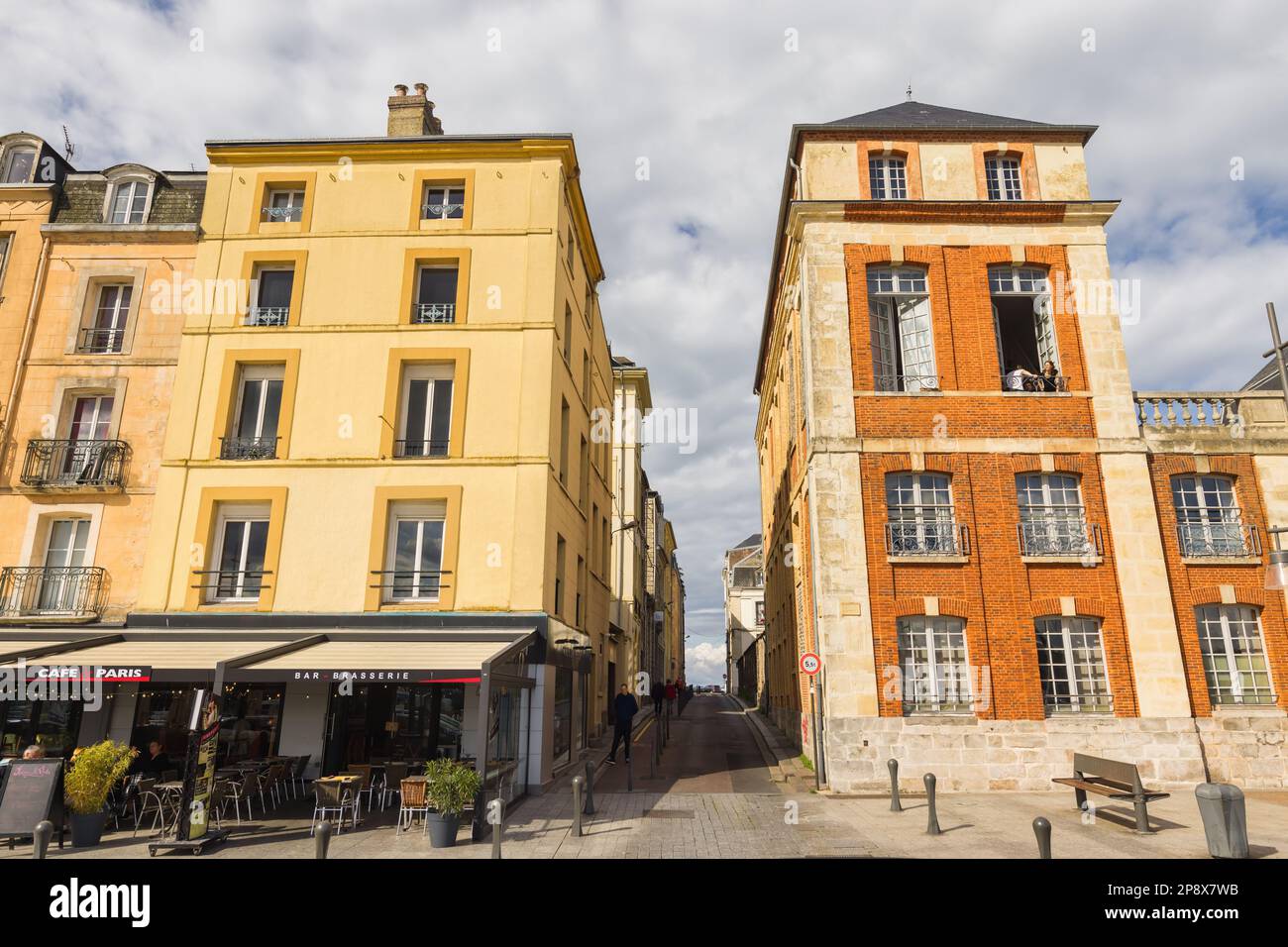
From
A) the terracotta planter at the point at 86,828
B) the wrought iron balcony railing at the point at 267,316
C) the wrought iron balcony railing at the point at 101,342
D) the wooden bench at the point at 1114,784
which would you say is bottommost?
the terracotta planter at the point at 86,828

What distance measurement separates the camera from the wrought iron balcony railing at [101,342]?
16750 mm

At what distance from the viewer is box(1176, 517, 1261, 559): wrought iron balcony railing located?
50.5 ft

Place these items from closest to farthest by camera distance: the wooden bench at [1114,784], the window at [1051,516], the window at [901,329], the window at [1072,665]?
the wooden bench at [1114,784] → the window at [1072,665] → the window at [1051,516] → the window at [901,329]

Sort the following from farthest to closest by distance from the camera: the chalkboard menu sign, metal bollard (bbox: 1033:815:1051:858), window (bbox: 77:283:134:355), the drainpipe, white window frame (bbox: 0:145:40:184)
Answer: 1. white window frame (bbox: 0:145:40:184)
2. window (bbox: 77:283:134:355)
3. the drainpipe
4. the chalkboard menu sign
5. metal bollard (bbox: 1033:815:1051:858)

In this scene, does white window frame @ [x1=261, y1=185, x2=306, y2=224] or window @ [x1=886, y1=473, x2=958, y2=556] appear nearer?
window @ [x1=886, y1=473, x2=958, y2=556]

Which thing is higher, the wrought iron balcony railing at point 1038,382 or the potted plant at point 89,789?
the wrought iron balcony railing at point 1038,382

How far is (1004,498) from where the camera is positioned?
15.4 m

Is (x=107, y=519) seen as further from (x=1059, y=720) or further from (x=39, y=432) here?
(x=1059, y=720)

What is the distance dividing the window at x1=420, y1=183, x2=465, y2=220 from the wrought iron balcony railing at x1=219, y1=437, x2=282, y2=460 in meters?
6.29

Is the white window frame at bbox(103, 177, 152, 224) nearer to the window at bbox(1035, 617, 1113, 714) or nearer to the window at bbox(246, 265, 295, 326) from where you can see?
the window at bbox(246, 265, 295, 326)

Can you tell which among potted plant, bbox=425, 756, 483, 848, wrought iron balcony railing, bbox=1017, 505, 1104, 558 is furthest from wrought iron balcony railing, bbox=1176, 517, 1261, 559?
potted plant, bbox=425, 756, 483, 848

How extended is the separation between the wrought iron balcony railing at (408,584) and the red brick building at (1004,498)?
25.5 ft

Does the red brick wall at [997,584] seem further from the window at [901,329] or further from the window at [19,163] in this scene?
the window at [19,163]

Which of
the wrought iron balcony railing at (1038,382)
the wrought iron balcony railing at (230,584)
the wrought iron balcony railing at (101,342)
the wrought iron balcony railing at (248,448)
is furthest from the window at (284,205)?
the wrought iron balcony railing at (1038,382)
